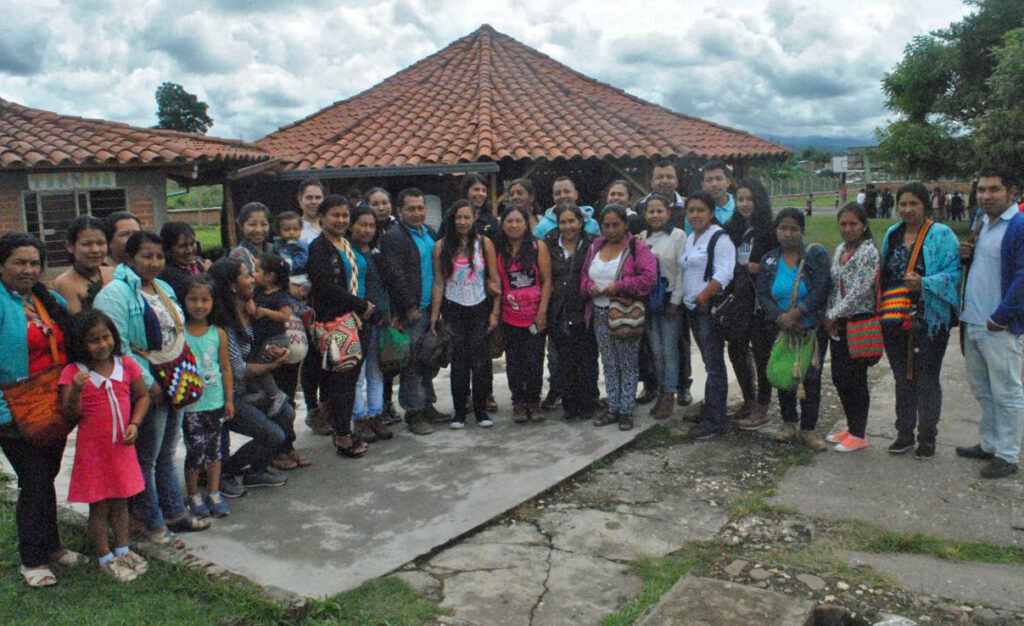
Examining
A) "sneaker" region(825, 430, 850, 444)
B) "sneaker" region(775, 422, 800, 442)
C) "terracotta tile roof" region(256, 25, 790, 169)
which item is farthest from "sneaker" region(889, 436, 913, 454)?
"terracotta tile roof" region(256, 25, 790, 169)

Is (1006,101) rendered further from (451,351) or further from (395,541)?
(395,541)

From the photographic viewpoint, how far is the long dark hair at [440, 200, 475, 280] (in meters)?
5.70

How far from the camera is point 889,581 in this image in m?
3.58

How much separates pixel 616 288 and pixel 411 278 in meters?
1.44

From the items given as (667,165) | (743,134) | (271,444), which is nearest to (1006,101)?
(743,134)

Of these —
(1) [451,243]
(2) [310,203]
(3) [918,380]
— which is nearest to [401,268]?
(1) [451,243]

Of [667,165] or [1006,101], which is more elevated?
→ [1006,101]

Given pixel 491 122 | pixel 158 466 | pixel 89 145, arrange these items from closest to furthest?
pixel 158 466
pixel 89 145
pixel 491 122

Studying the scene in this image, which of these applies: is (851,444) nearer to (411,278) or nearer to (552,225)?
(552,225)

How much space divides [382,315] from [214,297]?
1426mm

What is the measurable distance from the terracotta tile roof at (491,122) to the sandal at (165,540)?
801 centimetres

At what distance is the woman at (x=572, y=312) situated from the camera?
19.2 feet

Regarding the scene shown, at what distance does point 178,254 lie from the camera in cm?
439

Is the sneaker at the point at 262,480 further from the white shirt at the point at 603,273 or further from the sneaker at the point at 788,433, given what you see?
the sneaker at the point at 788,433
